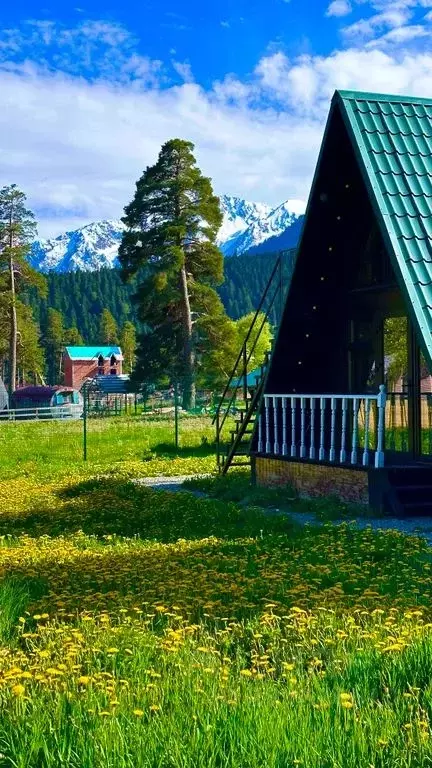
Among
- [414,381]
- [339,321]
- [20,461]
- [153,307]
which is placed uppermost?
[153,307]

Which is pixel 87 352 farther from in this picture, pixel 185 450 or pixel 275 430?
pixel 275 430

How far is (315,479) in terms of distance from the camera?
1442 centimetres

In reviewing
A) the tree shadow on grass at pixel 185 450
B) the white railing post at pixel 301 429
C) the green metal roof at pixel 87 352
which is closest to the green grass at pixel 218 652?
the white railing post at pixel 301 429

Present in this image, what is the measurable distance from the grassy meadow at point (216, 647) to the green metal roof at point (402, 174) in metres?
2.93

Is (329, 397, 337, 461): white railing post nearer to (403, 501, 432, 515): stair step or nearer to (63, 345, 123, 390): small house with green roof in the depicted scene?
(403, 501, 432, 515): stair step

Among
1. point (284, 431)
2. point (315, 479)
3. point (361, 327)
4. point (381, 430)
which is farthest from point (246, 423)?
point (381, 430)

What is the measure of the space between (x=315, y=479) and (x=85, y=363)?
125 m

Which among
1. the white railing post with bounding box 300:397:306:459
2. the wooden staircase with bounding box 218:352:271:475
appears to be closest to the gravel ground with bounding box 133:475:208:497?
the wooden staircase with bounding box 218:352:271:475

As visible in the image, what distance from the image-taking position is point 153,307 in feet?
181

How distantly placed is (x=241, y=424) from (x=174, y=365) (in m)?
39.3

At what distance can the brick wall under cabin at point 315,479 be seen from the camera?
13133 mm

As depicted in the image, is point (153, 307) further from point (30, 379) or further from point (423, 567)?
point (30, 379)

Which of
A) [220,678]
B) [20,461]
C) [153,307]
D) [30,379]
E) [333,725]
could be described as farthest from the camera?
[30,379]

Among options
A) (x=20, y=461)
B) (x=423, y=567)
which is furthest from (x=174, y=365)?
(x=423, y=567)
